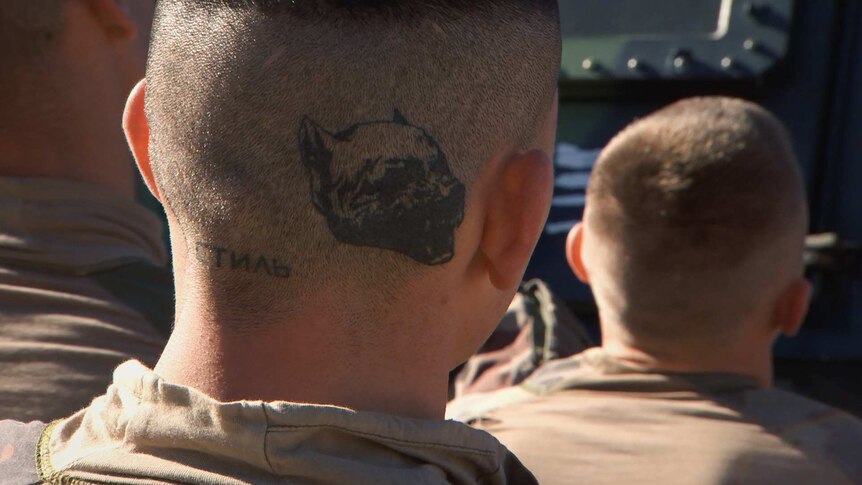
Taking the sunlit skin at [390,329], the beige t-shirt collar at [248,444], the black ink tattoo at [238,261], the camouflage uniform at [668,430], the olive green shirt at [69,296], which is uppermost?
the black ink tattoo at [238,261]

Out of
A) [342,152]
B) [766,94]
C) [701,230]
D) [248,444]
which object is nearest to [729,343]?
[701,230]

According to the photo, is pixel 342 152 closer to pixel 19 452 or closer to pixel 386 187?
pixel 386 187

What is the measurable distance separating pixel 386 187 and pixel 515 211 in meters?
0.14

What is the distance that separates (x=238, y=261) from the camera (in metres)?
1.29

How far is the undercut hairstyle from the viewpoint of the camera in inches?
97.5

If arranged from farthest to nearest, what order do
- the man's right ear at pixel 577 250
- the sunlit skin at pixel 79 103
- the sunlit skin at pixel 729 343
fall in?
the man's right ear at pixel 577 250 → the sunlit skin at pixel 729 343 → the sunlit skin at pixel 79 103

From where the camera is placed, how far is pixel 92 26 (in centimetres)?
229

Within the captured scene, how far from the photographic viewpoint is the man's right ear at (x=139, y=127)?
4.76 feet

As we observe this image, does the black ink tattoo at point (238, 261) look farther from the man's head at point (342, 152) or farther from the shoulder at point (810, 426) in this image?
the shoulder at point (810, 426)

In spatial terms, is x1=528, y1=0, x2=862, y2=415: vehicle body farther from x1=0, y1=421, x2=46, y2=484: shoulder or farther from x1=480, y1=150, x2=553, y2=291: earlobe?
x1=0, y1=421, x2=46, y2=484: shoulder

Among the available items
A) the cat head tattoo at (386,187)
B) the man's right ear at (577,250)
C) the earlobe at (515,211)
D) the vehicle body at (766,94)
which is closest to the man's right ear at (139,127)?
the cat head tattoo at (386,187)

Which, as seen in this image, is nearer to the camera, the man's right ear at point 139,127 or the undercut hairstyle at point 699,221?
the man's right ear at point 139,127

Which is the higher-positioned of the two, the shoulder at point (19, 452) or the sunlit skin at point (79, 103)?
the sunlit skin at point (79, 103)

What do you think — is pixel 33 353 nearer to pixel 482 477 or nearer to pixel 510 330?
pixel 482 477
